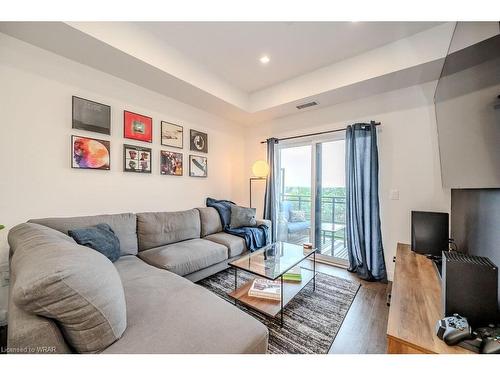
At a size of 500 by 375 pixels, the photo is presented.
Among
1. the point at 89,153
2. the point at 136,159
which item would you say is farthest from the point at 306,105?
the point at 89,153

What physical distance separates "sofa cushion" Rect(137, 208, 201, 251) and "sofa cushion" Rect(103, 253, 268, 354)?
957 mm

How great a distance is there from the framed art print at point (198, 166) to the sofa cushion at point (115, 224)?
3.74ft

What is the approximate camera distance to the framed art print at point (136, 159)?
96.7 inches

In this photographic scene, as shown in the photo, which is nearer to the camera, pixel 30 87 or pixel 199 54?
pixel 30 87

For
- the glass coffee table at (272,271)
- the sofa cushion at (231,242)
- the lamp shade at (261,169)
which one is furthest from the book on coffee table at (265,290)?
the lamp shade at (261,169)

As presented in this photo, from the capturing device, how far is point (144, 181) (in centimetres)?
264

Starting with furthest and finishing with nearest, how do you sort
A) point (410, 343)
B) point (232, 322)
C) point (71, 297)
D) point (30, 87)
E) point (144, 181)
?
1. point (144, 181)
2. point (30, 87)
3. point (232, 322)
4. point (410, 343)
5. point (71, 297)

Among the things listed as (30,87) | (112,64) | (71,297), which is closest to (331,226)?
(71,297)

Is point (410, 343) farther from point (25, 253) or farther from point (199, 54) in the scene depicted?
point (199, 54)

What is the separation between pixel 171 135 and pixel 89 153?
1.01 meters

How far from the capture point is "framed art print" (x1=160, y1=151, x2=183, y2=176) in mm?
2816

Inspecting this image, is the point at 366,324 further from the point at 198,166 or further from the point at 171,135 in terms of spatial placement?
the point at 171,135

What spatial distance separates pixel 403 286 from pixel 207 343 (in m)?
1.24

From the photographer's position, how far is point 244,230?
2.92m
